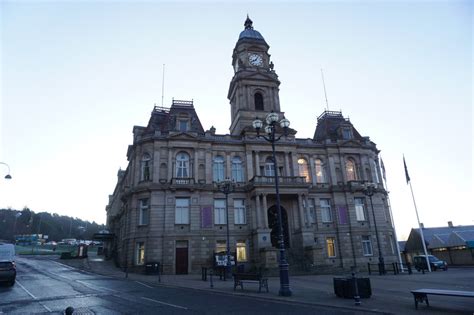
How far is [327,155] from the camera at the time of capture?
41.8 metres

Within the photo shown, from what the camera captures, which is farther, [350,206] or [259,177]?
[350,206]

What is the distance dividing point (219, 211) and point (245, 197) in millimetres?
3674

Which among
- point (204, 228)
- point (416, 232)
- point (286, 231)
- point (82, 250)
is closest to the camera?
point (204, 228)

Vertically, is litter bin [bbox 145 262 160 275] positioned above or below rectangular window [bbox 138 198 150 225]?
below

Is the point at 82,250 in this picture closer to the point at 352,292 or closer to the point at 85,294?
the point at 85,294

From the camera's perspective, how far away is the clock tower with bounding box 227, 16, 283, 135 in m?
43.6

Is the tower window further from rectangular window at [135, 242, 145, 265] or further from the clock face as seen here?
rectangular window at [135, 242, 145, 265]

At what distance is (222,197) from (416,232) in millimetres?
43230

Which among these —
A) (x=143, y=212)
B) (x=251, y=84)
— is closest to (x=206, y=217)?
(x=143, y=212)

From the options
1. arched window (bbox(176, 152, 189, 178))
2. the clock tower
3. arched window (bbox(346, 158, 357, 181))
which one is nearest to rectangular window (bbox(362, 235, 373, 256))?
arched window (bbox(346, 158, 357, 181))

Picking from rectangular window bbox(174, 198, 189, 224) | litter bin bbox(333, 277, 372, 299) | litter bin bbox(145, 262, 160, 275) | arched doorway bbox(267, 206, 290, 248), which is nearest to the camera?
litter bin bbox(333, 277, 372, 299)

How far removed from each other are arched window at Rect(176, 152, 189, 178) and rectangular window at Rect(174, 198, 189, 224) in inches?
123

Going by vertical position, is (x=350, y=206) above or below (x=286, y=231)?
above

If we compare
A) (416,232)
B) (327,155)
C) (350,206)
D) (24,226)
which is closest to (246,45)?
(327,155)
